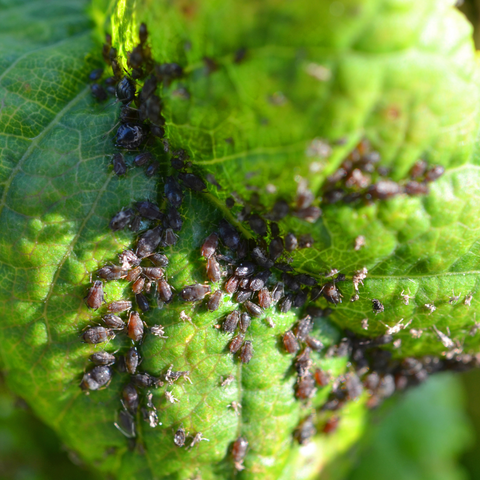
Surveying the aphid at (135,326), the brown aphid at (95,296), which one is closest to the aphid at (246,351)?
the aphid at (135,326)

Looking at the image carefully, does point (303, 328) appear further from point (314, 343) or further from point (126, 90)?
point (126, 90)

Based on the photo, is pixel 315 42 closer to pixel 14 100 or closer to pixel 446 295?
pixel 446 295

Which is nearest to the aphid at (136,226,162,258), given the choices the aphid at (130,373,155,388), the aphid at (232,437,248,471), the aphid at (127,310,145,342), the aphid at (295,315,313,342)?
the aphid at (127,310,145,342)

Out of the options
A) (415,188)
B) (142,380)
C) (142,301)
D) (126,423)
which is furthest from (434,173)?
(126,423)

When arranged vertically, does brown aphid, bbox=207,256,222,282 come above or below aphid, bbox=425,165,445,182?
below

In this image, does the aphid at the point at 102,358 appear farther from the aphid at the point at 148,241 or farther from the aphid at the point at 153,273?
the aphid at the point at 148,241

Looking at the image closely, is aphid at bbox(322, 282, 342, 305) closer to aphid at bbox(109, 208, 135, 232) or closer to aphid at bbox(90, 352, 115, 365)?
aphid at bbox(109, 208, 135, 232)
